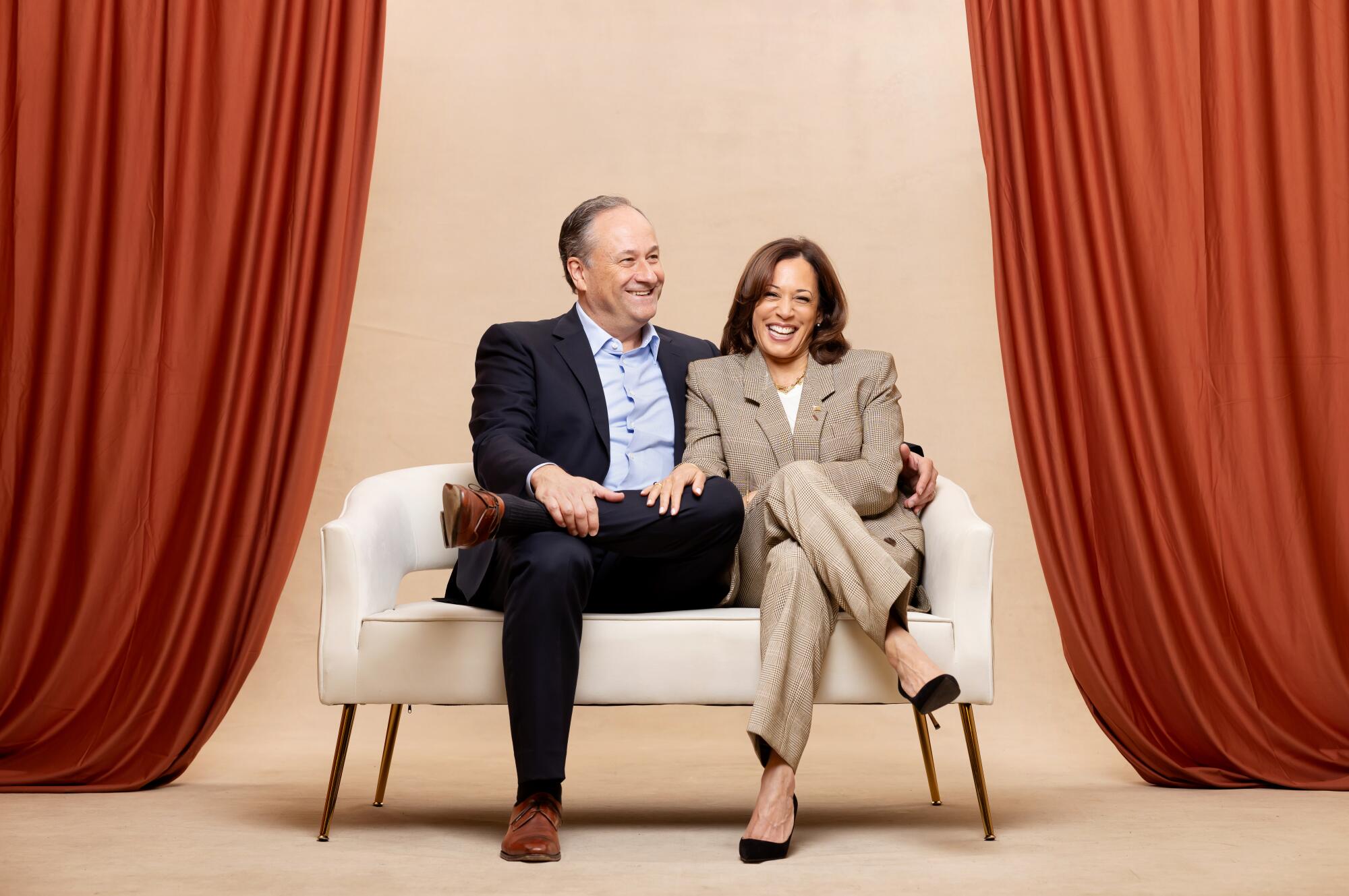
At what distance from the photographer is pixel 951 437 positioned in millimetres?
3916

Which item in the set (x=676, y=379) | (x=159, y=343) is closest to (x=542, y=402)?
(x=676, y=379)

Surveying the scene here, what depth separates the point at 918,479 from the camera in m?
2.66

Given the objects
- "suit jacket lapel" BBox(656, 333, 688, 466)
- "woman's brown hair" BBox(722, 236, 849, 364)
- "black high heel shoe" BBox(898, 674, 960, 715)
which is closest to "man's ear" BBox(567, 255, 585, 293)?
"suit jacket lapel" BBox(656, 333, 688, 466)

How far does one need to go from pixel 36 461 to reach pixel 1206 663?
2744mm

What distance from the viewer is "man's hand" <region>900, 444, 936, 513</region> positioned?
2.64m

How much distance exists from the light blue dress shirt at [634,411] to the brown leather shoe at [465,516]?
565 mm

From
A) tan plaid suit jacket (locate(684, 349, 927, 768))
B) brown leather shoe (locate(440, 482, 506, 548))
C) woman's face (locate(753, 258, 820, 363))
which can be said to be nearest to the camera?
brown leather shoe (locate(440, 482, 506, 548))

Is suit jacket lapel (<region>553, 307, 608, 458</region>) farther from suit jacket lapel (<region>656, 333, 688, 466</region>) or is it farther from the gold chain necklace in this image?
the gold chain necklace

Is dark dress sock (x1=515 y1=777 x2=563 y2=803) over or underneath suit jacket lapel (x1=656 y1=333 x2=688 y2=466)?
underneath

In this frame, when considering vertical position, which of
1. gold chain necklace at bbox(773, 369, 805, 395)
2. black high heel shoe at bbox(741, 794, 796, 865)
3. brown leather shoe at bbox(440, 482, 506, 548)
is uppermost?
gold chain necklace at bbox(773, 369, 805, 395)

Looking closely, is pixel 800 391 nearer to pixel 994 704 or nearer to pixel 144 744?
pixel 994 704

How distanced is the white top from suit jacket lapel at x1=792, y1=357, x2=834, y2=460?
0.02 meters

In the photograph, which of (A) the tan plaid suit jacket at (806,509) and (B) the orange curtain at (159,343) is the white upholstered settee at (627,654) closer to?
(A) the tan plaid suit jacket at (806,509)

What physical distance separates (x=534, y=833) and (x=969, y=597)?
866 mm
